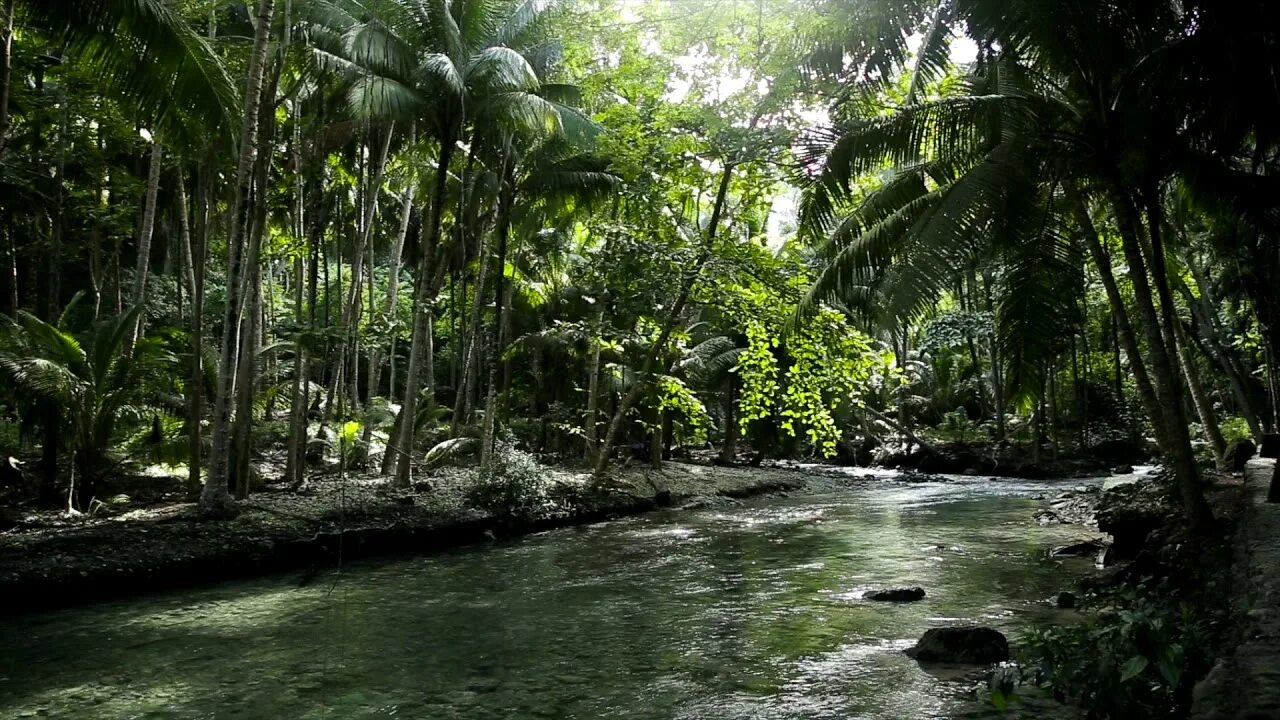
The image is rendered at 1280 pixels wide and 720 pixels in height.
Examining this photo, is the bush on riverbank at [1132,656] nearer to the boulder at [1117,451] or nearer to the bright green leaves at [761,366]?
the bright green leaves at [761,366]

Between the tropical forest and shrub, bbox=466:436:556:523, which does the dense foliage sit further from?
shrub, bbox=466:436:556:523

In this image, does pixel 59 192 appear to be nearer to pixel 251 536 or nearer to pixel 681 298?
pixel 251 536

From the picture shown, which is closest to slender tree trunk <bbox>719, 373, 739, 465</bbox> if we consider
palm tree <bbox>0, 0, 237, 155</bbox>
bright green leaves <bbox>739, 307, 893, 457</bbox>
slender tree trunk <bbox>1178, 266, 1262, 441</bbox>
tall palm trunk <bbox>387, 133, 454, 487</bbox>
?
bright green leaves <bbox>739, 307, 893, 457</bbox>

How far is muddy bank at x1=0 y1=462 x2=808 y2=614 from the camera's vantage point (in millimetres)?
9266

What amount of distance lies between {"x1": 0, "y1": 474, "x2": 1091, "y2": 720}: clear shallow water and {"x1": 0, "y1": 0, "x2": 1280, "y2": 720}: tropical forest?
0.19ft

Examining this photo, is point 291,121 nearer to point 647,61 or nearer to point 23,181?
point 23,181

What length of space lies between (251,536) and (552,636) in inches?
206

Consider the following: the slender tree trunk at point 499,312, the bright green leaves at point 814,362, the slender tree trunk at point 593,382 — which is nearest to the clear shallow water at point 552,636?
the bright green leaves at point 814,362

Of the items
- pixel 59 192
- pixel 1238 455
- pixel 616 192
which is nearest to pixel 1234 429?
pixel 1238 455

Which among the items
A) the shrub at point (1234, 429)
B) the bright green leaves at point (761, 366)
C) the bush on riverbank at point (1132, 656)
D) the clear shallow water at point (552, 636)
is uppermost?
the bright green leaves at point (761, 366)

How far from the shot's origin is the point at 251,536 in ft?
36.4

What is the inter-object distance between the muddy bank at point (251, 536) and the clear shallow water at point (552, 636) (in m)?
0.46

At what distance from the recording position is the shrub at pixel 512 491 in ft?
48.3

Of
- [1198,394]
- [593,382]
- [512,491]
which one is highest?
[593,382]
